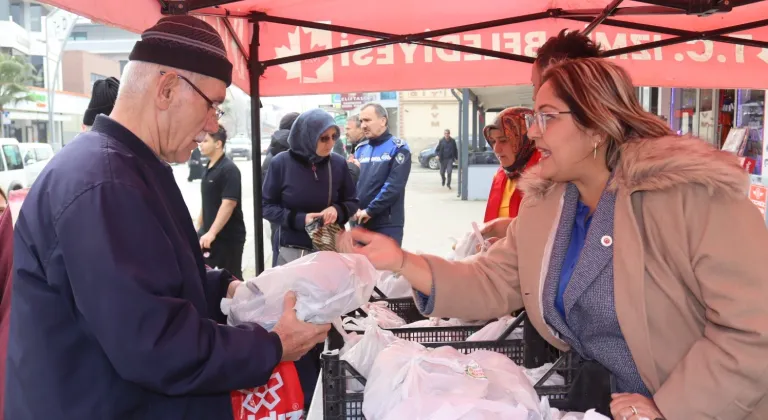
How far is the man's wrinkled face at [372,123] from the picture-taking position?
5.95 meters

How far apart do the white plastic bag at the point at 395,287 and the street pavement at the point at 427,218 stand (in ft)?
13.7

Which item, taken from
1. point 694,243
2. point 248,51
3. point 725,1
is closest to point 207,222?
point 248,51

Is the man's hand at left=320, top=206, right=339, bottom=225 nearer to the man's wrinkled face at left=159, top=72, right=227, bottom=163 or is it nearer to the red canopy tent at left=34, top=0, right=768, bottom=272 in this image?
the red canopy tent at left=34, top=0, right=768, bottom=272

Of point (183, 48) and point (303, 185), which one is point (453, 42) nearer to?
point (303, 185)

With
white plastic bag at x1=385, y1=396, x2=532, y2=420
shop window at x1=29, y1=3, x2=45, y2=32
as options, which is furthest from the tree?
white plastic bag at x1=385, y1=396, x2=532, y2=420

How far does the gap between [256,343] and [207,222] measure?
4317 millimetres

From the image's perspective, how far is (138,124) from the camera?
5.24ft

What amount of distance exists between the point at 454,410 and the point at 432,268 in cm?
76

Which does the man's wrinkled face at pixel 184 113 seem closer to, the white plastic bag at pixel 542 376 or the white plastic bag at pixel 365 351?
the white plastic bag at pixel 365 351

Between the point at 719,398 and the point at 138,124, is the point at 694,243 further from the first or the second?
the point at 138,124

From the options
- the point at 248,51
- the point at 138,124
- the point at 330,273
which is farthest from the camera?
the point at 248,51

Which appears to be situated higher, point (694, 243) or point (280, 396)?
point (694, 243)

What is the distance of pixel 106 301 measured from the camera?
1.33m

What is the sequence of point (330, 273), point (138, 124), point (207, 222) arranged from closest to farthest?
1. point (138, 124)
2. point (330, 273)
3. point (207, 222)
